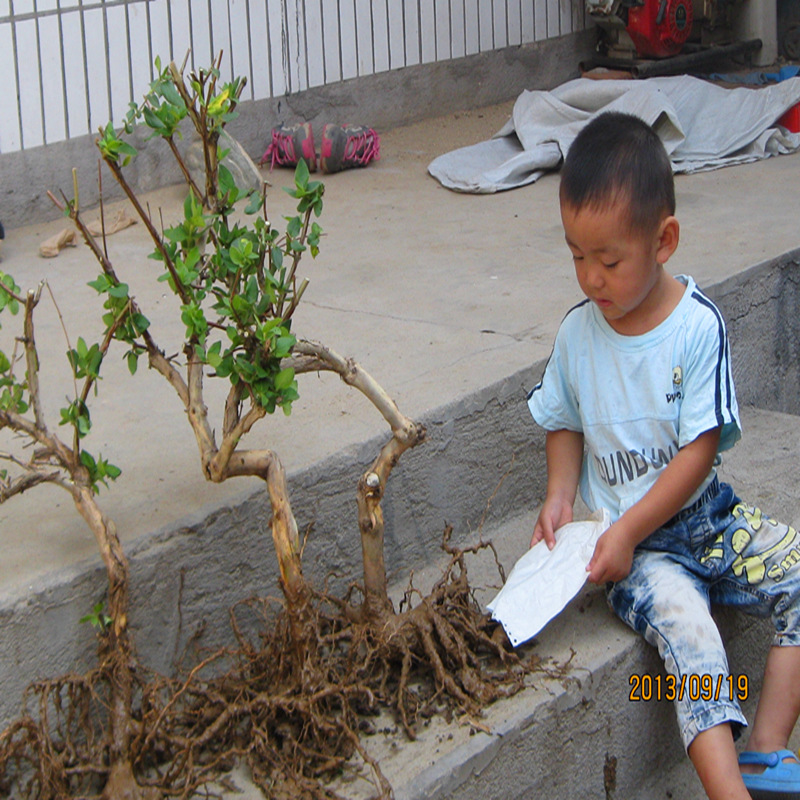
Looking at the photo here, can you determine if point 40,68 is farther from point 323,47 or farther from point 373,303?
point 373,303

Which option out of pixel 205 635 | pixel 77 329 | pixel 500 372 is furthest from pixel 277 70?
pixel 205 635

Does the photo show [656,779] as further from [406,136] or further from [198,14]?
[406,136]

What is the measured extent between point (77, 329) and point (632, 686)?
1.70 metres

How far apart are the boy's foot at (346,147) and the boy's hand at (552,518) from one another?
9.68ft

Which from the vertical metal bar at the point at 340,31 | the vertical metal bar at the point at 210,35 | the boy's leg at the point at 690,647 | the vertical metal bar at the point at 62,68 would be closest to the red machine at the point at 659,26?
the vertical metal bar at the point at 340,31

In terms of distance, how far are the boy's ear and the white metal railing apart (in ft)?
5.93

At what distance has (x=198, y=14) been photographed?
4691mm

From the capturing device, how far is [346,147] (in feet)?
16.1

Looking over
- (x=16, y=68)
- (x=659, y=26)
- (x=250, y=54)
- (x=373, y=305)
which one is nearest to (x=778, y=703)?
(x=373, y=305)

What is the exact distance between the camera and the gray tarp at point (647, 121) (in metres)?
4.79

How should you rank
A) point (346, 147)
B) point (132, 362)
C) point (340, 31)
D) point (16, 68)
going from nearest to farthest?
point (132, 362) < point (16, 68) < point (346, 147) < point (340, 31)

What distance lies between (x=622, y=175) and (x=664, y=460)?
526mm
